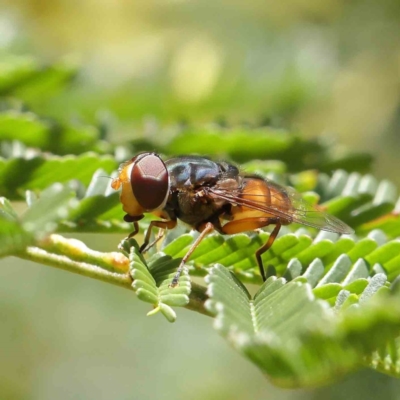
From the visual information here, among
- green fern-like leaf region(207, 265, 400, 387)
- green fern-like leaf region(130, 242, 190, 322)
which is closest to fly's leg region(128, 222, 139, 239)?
green fern-like leaf region(130, 242, 190, 322)

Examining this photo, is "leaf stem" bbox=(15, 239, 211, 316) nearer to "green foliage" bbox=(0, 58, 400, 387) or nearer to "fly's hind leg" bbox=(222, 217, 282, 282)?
"green foliage" bbox=(0, 58, 400, 387)

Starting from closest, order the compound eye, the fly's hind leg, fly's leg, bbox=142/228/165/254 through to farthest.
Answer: fly's leg, bbox=142/228/165/254 < the compound eye < the fly's hind leg

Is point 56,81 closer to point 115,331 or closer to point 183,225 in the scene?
point 183,225

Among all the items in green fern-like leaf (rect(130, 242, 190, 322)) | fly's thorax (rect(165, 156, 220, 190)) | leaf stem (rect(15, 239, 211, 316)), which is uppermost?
green fern-like leaf (rect(130, 242, 190, 322))

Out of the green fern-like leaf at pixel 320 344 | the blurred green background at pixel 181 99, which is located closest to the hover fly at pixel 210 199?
the green fern-like leaf at pixel 320 344

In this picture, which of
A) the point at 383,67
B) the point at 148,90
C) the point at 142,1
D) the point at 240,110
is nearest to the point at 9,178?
the point at 148,90

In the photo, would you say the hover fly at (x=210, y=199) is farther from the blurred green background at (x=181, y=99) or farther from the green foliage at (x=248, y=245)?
the blurred green background at (x=181, y=99)

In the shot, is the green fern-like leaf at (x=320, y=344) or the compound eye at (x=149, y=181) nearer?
the green fern-like leaf at (x=320, y=344)
